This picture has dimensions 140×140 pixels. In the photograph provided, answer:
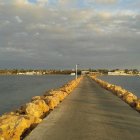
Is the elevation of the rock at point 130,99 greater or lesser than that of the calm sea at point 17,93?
greater

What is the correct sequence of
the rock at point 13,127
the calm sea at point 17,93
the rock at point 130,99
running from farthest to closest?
the calm sea at point 17,93
the rock at point 130,99
the rock at point 13,127

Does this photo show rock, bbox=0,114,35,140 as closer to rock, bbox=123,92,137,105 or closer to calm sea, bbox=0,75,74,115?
rock, bbox=123,92,137,105

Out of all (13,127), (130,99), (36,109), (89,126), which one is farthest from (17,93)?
(13,127)

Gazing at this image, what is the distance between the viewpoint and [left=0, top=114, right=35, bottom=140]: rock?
10681mm

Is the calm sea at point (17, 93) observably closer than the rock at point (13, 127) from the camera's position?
No

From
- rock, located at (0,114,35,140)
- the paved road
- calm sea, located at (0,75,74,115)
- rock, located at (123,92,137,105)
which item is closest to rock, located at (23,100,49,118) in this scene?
the paved road

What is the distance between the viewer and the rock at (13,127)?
421 inches

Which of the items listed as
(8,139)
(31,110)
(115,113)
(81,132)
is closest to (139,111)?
(115,113)

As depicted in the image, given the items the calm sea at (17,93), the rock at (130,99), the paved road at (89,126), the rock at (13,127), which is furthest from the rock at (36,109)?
the calm sea at (17,93)

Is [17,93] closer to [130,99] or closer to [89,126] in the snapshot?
[130,99]

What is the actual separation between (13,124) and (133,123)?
5.37m

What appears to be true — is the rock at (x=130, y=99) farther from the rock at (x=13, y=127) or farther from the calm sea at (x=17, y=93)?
the rock at (x=13, y=127)

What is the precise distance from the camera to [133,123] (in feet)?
47.1

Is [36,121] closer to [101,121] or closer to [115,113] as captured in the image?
[101,121]
